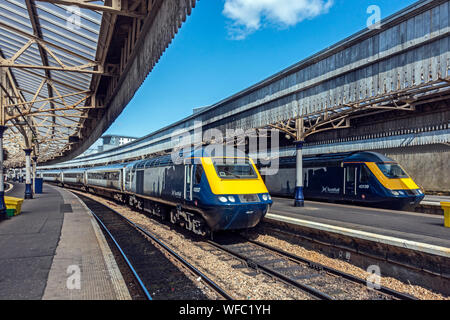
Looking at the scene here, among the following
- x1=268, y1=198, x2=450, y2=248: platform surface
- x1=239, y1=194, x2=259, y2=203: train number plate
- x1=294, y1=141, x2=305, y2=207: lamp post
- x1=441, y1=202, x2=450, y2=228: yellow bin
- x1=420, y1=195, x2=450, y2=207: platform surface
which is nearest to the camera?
x1=268, y1=198, x2=450, y2=248: platform surface

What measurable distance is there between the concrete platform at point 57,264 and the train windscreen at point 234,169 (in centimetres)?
421

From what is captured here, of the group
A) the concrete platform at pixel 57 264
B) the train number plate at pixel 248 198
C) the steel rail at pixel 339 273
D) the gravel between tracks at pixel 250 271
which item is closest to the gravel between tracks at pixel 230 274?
the gravel between tracks at pixel 250 271

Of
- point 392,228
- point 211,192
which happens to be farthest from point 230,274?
point 392,228

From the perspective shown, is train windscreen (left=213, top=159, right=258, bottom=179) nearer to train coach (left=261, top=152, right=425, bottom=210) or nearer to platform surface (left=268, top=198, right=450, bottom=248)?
platform surface (left=268, top=198, right=450, bottom=248)

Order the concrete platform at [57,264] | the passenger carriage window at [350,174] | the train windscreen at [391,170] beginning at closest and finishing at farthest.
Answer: the concrete platform at [57,264] → the train windscreen at [391,170] → the passenger carriage window at [350,174]

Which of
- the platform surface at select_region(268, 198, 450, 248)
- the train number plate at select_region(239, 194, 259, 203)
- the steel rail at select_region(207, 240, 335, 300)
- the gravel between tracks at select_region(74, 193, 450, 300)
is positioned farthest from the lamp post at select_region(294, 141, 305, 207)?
the steel rail at select_region(207, 240, 335, 300)

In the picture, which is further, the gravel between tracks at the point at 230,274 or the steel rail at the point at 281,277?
the gravel between tracks at the point at 230,274

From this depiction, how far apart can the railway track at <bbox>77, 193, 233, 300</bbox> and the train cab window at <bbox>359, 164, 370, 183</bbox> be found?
10678 mm

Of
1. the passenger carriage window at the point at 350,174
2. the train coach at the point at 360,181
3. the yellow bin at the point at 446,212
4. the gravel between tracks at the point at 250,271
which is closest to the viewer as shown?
the gravel between tracks at the point at 250,271

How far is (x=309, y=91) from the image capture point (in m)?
19.2

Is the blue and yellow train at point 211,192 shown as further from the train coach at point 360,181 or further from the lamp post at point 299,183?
the train coach at point 360,181

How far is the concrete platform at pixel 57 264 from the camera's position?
5.43 meters

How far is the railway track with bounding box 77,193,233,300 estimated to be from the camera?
5895mm

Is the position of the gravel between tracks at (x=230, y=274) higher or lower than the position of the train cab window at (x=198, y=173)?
lower
